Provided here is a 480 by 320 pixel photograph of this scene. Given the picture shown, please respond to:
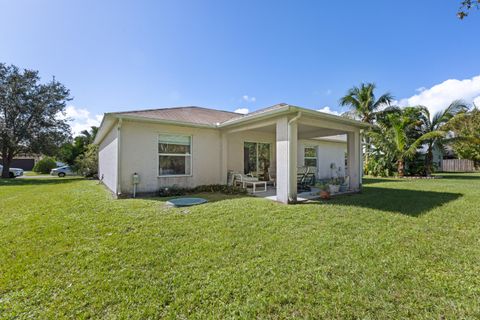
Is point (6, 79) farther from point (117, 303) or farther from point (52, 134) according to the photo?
point (117, 303)

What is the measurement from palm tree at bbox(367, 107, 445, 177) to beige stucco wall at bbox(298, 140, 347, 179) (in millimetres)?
3627

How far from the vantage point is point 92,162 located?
64.3ft

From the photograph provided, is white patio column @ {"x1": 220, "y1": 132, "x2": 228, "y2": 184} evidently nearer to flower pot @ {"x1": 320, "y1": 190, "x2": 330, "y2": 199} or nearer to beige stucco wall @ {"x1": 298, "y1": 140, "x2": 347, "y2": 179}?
flower pot @ {"x1": 320, "y1": 190, "x2": 330, "y2": 199}

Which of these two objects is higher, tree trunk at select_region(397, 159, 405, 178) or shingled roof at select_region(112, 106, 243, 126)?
shingled roof at select_region(112, 106, 243, 126)

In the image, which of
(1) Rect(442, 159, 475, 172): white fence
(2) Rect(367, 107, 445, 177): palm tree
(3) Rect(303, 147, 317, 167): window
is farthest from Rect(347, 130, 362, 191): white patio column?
(1) Rect(442, 159, 475, 172): white fence

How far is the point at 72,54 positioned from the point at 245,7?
8.83 metres

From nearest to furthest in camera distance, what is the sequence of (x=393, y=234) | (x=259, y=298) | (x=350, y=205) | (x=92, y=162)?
(x=259, y=298)
(x=393, y=234)
(x=350, y=205)
(x=92, y=162)

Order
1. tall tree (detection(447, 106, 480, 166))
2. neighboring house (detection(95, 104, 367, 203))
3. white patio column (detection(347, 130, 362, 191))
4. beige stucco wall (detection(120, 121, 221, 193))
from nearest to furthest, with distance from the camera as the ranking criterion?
neighboring house (detection(95, 104, 367, 203)) → beige stucco wall (detection(120, 121, 221, 193)) → white patio column (detection(347, 130, 362, 191)) → tall tree (detection(447, 106, 480, 166))

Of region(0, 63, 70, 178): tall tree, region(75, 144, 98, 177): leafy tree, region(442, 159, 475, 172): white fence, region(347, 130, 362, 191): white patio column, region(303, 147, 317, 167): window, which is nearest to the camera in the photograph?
region(347, 130, 362, 191): white patio column

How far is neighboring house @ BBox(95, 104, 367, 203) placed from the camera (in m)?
7.20

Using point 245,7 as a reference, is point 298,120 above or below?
below

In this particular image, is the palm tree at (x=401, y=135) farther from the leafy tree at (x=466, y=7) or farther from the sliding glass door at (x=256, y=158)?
the leafy tree at (x=466, y=7)

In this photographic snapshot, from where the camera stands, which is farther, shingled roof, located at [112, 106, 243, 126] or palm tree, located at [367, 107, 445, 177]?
palm tree, located at [367, 107, 445, 177]

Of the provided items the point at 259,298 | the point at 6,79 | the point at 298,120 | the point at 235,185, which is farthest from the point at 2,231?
the point at 6,79
